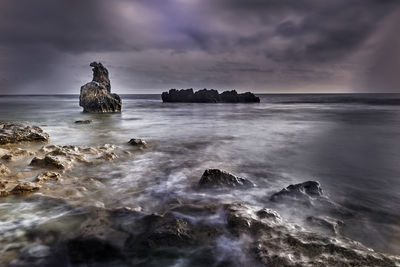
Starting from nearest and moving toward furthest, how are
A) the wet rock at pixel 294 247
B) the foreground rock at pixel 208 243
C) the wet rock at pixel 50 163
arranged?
the wet rock at pixel 294 247 → the foreground rock at pixel 208 243 → the wet rock at pixel 50 163

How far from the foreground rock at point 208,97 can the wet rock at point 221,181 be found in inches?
2469

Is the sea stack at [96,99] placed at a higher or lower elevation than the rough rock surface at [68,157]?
higher

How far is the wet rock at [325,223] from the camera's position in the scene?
341cm

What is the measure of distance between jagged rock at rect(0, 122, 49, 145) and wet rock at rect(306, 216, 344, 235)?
10.2 m

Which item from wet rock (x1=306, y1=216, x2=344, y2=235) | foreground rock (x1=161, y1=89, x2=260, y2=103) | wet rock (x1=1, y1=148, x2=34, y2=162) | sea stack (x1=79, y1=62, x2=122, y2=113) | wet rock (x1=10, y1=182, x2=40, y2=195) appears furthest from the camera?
foreground rock (x1=161, y1=89, x2=260, y2=103)

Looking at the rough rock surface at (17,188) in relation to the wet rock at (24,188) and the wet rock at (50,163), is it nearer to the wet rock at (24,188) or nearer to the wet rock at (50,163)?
the wet rock at (24,188)

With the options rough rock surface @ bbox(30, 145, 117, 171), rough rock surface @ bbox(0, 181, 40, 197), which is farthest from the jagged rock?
rough rock surface @ bbox(0, 181, 40, 197)

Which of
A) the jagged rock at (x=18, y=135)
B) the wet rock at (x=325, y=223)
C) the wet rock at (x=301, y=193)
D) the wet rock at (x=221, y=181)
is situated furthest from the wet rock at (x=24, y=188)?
the jagged rock at (x=18, y=135)

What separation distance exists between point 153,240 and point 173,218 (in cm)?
46

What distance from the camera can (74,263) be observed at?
2688 mm

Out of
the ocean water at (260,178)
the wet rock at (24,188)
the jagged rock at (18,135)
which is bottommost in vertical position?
the ocean water at (260,178)

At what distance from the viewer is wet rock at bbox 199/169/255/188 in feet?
16.3

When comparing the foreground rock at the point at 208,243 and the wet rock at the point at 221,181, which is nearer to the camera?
the foreground rock at the point at 208,243

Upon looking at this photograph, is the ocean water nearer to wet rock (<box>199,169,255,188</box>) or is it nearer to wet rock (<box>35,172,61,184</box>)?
wet rock (<box>199,169,255,188</box>)
